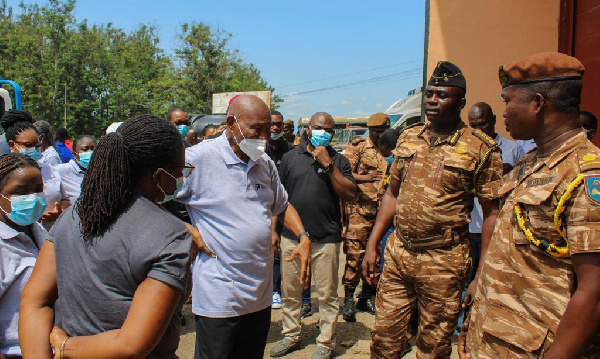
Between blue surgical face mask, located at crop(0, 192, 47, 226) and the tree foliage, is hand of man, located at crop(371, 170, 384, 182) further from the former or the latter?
the tree foliage

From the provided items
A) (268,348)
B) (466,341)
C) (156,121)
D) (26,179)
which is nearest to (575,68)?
(466,341)

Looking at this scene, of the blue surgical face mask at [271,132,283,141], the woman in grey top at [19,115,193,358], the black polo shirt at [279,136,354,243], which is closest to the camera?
the woman in grey top at [19,115,193,358]

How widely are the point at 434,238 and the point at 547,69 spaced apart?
4.39 ft

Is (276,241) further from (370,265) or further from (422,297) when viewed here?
(422,297)

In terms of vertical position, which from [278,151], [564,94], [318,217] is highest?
[564,94]

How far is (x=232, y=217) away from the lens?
2.69 m

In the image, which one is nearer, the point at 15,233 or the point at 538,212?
the point at 538,212

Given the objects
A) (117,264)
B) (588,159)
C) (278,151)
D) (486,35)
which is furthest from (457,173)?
(486,35)

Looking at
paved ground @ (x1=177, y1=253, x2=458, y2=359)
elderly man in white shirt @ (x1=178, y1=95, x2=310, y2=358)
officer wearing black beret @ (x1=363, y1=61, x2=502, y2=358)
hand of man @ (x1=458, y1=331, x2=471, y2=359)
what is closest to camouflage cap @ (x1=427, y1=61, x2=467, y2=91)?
officer wearing black beret @ (x1=363, y1=61, x2=502, y2=358)

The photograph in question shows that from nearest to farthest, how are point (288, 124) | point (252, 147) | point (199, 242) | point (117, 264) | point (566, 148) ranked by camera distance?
1. point (117, 264)
2. point (566, 148)
3. point (199, 242)
4. point (252, 147)
5. point (288, 124)

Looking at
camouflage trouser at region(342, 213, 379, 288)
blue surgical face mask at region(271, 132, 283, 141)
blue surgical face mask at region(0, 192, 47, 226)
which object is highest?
blue surgical face mask at region(271, 132, 283, 141)

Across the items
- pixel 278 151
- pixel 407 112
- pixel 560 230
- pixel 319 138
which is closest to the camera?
pixel 560 230

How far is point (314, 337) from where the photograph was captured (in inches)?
187

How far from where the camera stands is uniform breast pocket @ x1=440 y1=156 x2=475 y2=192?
116 inches
